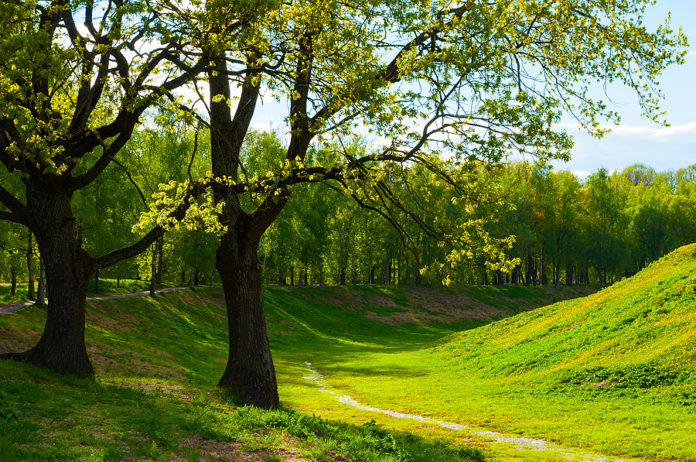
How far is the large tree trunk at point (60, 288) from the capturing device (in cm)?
1602

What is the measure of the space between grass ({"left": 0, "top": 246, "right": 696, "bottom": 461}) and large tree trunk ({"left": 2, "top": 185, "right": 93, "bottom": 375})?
90cm

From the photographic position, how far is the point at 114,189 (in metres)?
41.1

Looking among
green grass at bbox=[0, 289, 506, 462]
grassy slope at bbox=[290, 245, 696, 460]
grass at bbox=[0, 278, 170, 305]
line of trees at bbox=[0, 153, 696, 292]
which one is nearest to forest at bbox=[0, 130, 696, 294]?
line of trees at bbox=[0, 153, 696, 292]

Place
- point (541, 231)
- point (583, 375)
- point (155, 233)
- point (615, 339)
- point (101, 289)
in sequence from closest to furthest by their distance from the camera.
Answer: point (155, 233) < point (583, 375) < point (615, 339) < point (101, 289) < point (541, 231)

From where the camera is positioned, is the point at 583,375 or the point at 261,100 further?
the point at 583,375

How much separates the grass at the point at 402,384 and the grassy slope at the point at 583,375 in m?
0.08

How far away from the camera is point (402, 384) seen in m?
26.6

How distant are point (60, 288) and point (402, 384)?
16.4 m

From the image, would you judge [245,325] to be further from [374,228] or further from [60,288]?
[374,228]

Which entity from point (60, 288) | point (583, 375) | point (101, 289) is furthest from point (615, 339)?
point (101, 289)

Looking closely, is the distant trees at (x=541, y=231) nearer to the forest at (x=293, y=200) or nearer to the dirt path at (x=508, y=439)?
the forest at (x=293, y=200)

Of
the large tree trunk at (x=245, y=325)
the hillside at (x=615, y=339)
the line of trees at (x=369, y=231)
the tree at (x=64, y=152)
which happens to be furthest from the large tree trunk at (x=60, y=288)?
the hillside at (x=615, y=339)

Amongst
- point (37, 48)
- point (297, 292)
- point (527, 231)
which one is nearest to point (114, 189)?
point (297, 292)

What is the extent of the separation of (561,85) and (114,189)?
35018 millimetres
